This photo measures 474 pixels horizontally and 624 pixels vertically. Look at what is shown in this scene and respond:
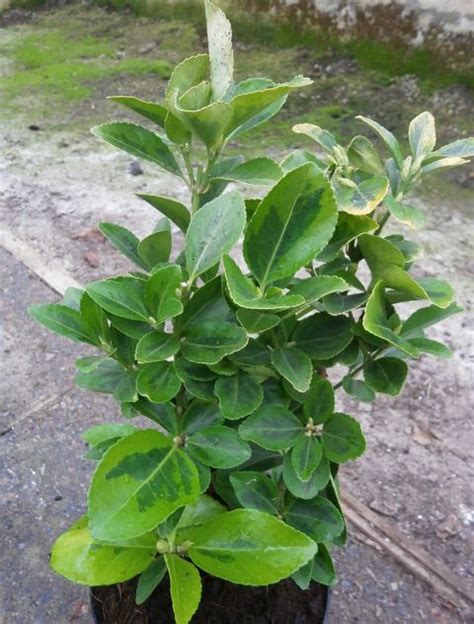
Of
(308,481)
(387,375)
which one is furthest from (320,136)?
(308,481)

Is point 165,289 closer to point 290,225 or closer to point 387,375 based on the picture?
point 290,225

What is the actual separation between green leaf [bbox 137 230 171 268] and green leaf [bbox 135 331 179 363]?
12 centimetres

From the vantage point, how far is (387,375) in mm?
874

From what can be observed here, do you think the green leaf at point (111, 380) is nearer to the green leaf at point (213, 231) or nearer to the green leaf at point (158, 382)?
the green leaf at point (158, 382)

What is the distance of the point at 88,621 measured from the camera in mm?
1360

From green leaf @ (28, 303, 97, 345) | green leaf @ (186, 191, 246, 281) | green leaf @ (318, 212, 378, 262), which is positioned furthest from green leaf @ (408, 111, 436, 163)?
green leaf @ (28, 303, 97, 345)

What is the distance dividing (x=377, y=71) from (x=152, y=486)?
298cm

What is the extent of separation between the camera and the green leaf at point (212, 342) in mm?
750

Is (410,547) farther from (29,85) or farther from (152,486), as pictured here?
(29,85)

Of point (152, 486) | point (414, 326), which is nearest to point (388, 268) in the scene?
point (414, 326)

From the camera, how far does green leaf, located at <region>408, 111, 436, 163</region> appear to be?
84 centimetres

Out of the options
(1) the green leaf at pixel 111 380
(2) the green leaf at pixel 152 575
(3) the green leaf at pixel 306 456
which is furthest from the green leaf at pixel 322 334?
(2) the green leaf at pixel 152 575

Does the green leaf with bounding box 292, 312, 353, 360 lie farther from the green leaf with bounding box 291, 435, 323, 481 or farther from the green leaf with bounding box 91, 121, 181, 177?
the green leaf with bounding box 91, 121, 181, 177

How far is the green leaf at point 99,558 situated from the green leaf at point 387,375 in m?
0.32
